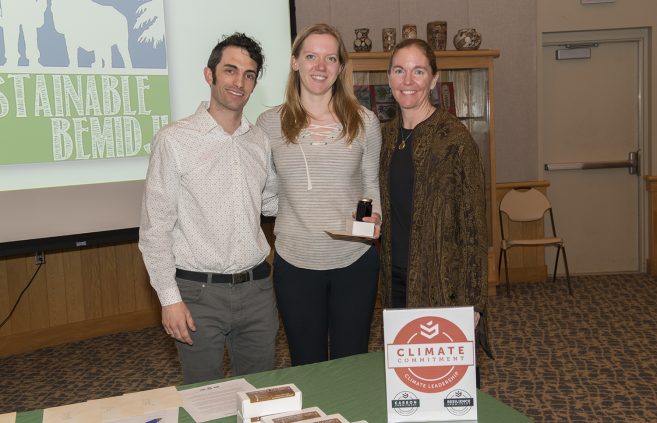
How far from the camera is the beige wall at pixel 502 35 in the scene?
19.8 ft

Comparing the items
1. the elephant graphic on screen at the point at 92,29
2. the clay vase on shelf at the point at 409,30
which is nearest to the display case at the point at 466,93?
the clay vase on shelf at the point at 409,30

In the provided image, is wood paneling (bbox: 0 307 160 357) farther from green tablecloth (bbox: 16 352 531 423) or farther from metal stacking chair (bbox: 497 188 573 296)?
green tablecloth (bbox: 16 352 531 423)

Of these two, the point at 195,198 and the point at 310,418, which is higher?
the point at 195,198

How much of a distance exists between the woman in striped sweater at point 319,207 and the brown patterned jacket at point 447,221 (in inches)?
6.4

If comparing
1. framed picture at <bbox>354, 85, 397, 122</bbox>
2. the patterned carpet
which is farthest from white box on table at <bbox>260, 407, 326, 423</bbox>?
framed picture at <bbox>354, 85, 397, 122</bbox>

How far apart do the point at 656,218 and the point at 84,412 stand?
19.9 ft

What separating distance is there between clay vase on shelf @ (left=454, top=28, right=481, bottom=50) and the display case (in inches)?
3.4

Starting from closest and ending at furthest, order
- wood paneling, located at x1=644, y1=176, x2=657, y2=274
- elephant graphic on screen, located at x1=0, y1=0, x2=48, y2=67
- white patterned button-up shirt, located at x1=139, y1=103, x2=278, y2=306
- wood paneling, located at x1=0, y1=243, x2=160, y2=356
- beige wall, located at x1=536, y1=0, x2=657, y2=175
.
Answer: white patterned button-up shirt, located at x1=139, y1=103, x2=278, y2=306, elephant graphic on screen, located at x1=0, y1=0, x2=48, y2=67, wood paneling, located at x1=0, y1=243, x2=160, y2=356, beige wall, located at x1=536, y1=0, x2=657, y2=175, wood paneling, located at x1=644, y1=176, x2=657, y2=274

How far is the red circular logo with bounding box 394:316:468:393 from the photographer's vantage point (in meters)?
1.66

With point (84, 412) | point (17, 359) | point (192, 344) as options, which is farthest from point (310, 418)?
point (17, 359)

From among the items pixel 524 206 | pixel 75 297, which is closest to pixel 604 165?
pixel 524 206

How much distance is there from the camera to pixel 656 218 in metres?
6.61

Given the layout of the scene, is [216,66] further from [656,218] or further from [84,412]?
[656,218]

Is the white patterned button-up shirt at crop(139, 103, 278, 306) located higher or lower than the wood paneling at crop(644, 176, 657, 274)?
higher
